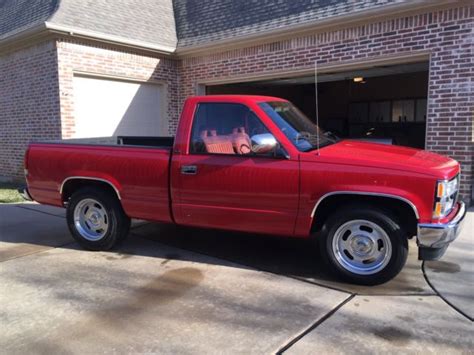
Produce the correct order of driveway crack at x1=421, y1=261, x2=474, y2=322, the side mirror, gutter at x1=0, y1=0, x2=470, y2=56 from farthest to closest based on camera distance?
gutter at x1=0, y1=0, x2=470, y2=56 < the side mirror < driveway crack at x1=421, y1=261, x2=474, y2=322

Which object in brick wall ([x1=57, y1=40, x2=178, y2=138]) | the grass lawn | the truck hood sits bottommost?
the grass lawn

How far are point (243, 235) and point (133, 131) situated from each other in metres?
6.06

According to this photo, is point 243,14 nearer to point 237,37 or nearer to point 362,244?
point 237,37

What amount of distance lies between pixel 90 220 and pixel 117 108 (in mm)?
5650

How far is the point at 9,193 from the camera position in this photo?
9.52m

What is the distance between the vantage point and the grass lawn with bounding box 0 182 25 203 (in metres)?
8.84

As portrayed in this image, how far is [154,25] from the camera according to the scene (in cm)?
1135

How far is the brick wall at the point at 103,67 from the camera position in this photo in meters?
9.57

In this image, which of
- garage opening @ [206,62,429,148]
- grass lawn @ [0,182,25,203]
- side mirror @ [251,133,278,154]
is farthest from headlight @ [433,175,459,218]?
garage opening @ [206,62,429,148]

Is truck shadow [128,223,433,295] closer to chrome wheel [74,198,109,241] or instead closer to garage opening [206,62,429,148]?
chrome wheel [74,198,109,241]

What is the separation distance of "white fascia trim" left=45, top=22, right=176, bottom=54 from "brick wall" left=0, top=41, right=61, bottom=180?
0.43 metres

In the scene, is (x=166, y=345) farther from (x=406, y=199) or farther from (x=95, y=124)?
(x=95, y=124)

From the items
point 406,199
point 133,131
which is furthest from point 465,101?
point 133,131

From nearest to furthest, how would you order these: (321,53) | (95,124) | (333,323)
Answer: (333,323) → (321,53) → (95,124)
